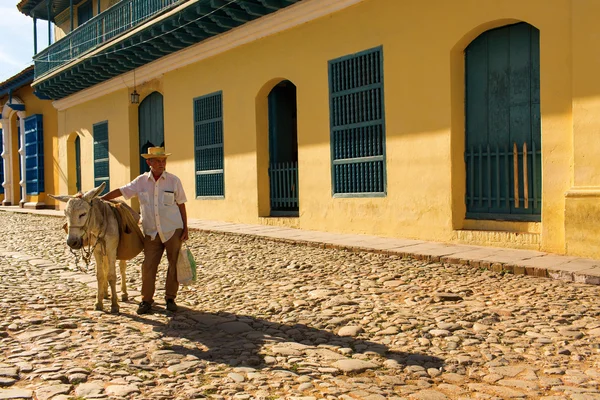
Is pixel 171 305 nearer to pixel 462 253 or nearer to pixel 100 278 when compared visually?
pixel 100 278

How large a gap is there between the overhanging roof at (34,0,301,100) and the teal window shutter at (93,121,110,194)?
1358 millimetres

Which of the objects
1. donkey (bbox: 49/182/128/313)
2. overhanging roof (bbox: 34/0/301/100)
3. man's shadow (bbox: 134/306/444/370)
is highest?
overhanging roof (bbox: 34/0/301/100)

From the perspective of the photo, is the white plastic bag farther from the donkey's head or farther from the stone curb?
the stone curb

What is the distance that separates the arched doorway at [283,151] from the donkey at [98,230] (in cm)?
661

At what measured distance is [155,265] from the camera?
520 cm

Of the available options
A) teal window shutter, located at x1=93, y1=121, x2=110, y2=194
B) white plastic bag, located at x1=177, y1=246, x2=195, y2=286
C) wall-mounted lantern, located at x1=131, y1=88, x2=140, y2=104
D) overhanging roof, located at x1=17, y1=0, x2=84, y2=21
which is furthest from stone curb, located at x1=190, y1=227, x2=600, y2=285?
overhanging roof, located at x1=17, y1=0, x2=84, y2=21

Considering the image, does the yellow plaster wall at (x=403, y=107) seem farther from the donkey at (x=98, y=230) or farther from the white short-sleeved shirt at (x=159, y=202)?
the donkey at (x=98, y=230)

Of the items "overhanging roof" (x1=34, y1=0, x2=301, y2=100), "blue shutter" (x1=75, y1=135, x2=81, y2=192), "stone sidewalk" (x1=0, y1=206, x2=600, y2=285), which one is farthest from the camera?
"blue shutter" (x1=75, y1=135, x2=81, y2=192)

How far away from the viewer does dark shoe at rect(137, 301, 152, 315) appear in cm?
507

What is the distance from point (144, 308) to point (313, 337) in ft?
5.33

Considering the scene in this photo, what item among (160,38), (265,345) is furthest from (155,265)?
Answer: (160,38)

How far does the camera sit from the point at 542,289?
565cm

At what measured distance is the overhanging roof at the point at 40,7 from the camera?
1902 cm

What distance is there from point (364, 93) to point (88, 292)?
5539 millimetres
